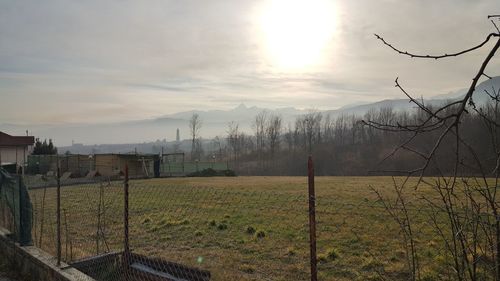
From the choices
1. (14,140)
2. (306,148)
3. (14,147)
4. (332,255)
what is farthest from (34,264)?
(306,148)

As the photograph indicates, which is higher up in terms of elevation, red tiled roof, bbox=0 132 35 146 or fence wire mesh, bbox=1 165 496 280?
red tiled roof, bbox=0 132 35 146

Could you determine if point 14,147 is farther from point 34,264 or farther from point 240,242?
point 34,264

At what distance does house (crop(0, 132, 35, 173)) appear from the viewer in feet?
160

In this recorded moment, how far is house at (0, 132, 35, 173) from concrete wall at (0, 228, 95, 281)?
4671cm

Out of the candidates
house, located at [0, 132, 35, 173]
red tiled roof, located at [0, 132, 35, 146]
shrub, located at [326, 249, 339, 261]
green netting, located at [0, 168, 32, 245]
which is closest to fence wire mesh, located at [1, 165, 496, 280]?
shrub, located at [326, 249, 339, 261]

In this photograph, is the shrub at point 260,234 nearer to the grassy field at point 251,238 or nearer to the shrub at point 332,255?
the grassy field at point 251,238

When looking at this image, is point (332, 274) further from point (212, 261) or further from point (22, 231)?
point (22, 231)

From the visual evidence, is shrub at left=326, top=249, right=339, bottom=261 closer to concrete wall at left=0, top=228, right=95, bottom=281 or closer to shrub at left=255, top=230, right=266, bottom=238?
shrub at left=255, top=230, right=266, bottom=238

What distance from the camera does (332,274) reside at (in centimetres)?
763

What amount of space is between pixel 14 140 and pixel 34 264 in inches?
2027

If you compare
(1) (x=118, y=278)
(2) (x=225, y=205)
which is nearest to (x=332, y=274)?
(1) (x=118, y=278)

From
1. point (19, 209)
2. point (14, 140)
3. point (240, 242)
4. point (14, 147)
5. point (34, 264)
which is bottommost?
point (240, 242)

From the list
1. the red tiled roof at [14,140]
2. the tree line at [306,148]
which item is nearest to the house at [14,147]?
the red tiled roof at [14,140]

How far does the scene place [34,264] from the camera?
6.43 m
